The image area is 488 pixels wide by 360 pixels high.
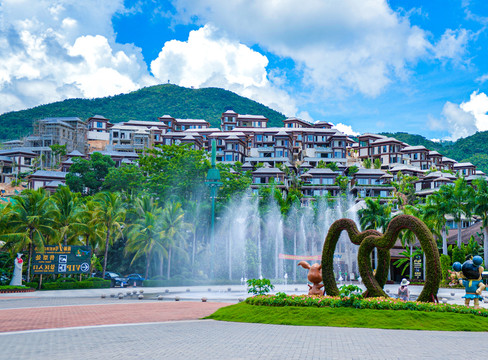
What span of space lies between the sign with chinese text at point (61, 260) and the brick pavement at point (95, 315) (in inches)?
585

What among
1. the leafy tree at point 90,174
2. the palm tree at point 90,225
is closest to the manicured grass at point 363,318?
the palm tree at point 90,225

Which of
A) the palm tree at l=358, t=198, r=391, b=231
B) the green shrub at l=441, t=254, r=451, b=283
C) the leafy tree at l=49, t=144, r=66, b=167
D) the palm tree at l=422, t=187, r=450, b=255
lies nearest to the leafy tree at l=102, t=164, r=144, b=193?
the palm tree at l=358, t=198, r=391, b=231

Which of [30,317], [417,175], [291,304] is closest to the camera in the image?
[291,304]

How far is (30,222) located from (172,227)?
13189mm

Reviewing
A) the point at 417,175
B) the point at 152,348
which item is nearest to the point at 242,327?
the point at 152,348

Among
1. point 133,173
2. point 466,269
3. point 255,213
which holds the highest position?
point 133,173

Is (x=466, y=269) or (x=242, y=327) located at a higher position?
(x=466, y=269)

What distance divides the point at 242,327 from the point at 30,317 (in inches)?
369

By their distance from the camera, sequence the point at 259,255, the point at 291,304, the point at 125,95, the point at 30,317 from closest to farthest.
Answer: the point at 291,304, the point at 30,317, the point at 259,255, the point at 125,95

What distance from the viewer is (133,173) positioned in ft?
236

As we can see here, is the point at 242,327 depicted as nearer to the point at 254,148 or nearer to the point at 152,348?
the point at 152,348

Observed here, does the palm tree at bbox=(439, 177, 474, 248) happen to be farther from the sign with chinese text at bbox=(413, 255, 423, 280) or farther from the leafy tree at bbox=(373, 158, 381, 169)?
the leafy tree at bbox=(373, 158, 381, 169)

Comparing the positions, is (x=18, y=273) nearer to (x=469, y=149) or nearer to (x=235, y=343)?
(x=235, y=343)

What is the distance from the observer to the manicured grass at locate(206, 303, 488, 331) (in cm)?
1603
